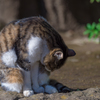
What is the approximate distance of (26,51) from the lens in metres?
3.04

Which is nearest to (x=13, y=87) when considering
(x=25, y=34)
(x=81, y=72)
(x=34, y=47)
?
(x=34, y=47)

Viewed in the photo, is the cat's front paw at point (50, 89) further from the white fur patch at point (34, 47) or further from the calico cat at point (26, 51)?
the white fur patch at point (34, 47)

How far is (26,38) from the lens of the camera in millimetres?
3100

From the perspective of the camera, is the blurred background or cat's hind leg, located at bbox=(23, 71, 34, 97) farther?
the blurred background

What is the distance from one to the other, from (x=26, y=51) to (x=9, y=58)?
0.94 feet

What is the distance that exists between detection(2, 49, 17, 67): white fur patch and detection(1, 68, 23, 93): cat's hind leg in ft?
0.32

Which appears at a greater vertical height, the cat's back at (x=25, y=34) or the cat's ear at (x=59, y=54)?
the cat's back at (x=25, y=34)

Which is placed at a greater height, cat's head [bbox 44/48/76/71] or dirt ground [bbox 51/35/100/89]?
cat's head [bbox 44/48/76/71]

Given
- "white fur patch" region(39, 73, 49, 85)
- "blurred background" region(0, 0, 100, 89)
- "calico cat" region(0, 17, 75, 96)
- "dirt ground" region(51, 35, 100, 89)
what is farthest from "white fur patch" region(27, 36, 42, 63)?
"blurred background" region(0, 0, 100, 89)

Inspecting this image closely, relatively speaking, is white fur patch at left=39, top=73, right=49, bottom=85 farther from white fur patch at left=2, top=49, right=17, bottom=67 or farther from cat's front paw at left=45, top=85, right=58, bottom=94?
white fur patch at left=2, top=49, right=17, bottom=67

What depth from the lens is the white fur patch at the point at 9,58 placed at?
309 centimetres

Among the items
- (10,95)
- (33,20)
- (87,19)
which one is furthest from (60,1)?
(10,95)

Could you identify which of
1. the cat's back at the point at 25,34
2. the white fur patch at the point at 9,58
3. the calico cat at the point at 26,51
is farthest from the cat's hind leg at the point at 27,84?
the cat's back at the point at 25,34

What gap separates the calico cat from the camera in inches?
121
